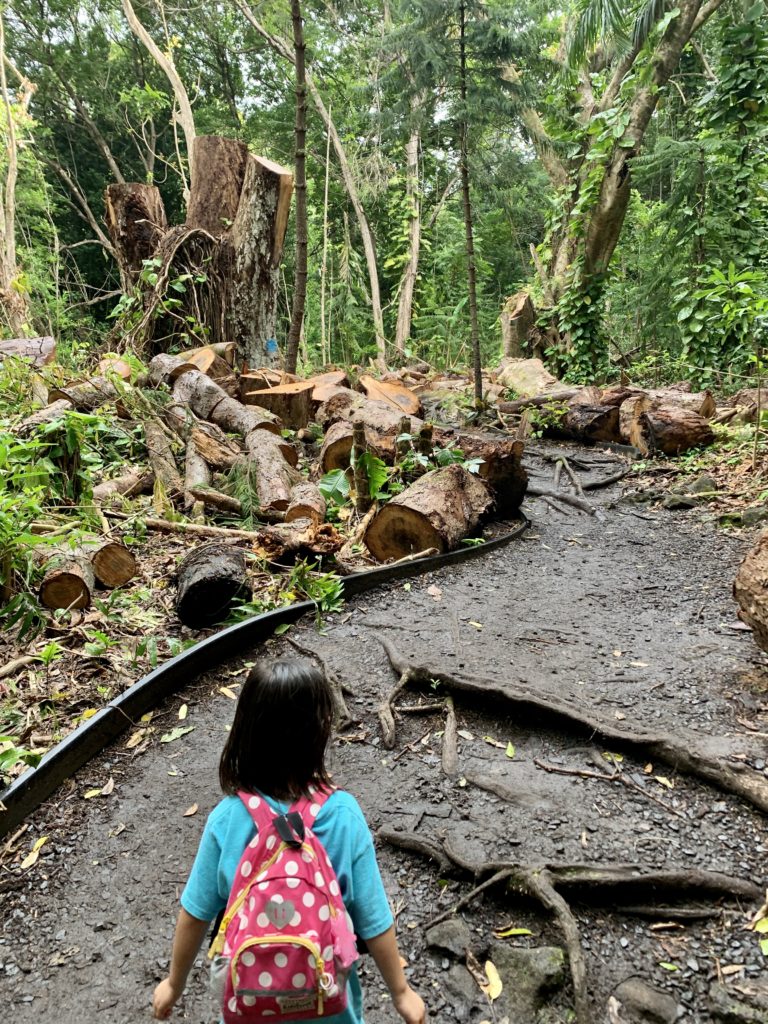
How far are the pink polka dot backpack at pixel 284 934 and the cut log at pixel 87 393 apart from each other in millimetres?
6490

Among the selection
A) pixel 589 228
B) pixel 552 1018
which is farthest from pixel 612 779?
pixel 589 228

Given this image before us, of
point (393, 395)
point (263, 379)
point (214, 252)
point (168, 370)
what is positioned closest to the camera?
point (168, 370)

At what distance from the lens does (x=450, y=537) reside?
5.25 metres

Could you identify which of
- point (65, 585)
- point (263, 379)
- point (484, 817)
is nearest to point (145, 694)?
point (65, 585)

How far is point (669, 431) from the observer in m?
A: 7.96

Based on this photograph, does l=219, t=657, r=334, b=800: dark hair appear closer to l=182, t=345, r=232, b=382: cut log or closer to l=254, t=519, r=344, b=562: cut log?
l=254, t=519, r=344, b=562: cut log

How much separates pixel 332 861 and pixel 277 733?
264mm

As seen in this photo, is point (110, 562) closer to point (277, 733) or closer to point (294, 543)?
point (294, 543)

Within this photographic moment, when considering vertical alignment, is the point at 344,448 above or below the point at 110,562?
above

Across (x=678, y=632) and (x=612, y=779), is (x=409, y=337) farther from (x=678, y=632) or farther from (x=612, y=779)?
(x=612, y=779)

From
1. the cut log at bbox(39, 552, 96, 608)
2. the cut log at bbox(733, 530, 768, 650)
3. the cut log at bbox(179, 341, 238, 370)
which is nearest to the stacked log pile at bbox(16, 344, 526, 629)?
the cut log at bbox(39, 552, 96, 608)

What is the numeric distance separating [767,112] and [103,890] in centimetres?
1251

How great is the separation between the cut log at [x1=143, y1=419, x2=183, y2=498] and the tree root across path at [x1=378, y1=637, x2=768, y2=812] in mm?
3260

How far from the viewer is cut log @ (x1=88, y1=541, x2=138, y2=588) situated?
4234 mm
